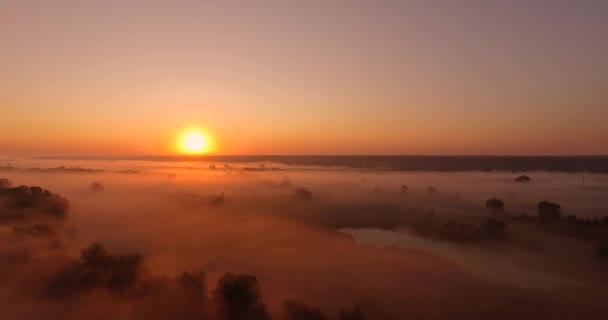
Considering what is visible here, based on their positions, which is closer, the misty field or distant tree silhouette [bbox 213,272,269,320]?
distant tree silhouette [bbox 213,272,269,320]

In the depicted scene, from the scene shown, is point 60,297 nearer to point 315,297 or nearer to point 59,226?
point 315,297

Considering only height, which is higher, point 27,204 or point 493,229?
point 27,204

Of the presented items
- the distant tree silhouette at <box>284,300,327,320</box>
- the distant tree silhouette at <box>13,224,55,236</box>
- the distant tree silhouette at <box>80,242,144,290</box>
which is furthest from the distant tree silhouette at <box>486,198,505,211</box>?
the distant tree silhouette at <box>13,224,55,236</box>

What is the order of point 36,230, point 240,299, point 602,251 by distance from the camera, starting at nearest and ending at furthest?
point 240,299, point 602,251, point 36,230

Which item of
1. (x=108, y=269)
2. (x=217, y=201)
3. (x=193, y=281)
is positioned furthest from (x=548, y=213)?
(x=108, y=269)

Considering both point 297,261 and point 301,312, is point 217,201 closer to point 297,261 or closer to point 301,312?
point 297,261

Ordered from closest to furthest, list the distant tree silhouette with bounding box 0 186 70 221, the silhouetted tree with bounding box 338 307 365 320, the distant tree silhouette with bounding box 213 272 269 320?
the silhouetted tree with bounding box 338 307 365 320 < the distant tree silhouette with bounding box 213 272 269 320 < the distant tree silhouette with bounding box 0 186 70 221

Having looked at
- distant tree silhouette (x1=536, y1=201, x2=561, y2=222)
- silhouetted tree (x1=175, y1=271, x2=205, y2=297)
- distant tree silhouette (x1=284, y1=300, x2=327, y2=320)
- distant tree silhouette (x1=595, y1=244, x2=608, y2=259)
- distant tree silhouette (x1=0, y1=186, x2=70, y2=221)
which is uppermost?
distant tree silhouette (x1=0, y1=186, x2=70, y2=221)

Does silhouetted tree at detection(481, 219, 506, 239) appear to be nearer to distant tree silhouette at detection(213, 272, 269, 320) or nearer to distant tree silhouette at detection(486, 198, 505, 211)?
distant tree silhouette at detection(486, 198, 505, 211)

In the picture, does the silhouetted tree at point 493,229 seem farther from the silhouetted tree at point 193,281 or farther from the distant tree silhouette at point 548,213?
the silhouetted tree at point 193,281

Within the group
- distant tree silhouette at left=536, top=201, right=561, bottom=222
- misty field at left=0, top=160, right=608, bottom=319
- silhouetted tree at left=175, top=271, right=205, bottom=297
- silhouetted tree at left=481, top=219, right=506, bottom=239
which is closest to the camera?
misty field at left=0, top=160, right=608, bottom=319
